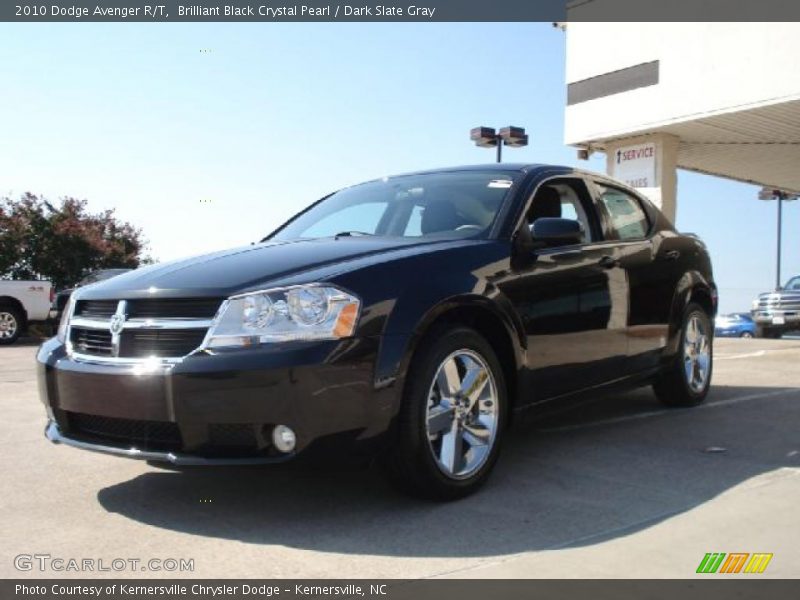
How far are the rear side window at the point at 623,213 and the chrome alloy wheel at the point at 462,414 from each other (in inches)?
72.2

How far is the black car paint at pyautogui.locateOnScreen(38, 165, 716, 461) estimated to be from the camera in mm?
3141

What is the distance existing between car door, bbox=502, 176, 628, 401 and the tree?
20.3 metres

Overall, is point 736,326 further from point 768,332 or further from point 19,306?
point 19,306

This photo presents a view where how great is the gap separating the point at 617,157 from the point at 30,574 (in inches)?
761

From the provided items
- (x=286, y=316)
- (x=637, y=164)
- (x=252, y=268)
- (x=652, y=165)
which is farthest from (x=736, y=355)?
(x=637, y=164)

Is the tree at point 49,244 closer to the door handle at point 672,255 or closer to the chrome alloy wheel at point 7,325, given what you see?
the chrome alloy wheel at point 7,325

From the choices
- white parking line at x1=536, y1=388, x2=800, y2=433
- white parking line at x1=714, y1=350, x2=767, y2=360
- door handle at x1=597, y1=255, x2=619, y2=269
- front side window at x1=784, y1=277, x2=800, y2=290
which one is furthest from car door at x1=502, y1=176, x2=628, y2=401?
front side window at x1=784, y1=277, x2=800, y2=290

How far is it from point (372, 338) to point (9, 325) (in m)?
14.6

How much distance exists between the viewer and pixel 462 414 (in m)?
3.69

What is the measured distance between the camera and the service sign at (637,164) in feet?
64.5

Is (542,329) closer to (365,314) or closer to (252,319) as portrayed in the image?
(365,314)

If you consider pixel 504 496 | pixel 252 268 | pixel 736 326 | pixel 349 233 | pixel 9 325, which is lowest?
pixel 736 326

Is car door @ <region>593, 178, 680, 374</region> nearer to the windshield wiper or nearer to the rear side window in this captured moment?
the rear side window

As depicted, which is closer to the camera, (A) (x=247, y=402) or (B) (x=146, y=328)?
(A) (x=247, y=402)
